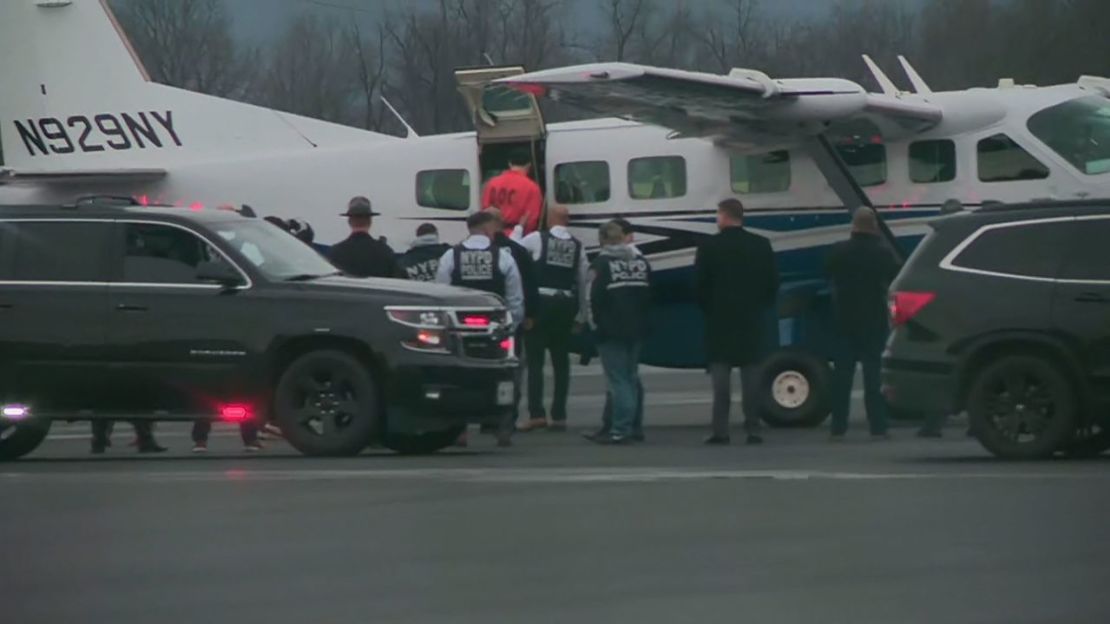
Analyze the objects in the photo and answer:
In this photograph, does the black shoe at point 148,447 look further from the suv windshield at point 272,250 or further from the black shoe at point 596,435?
the black shoe at point 596,435

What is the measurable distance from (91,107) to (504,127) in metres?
5.55

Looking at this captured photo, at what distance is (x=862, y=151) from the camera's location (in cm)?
1992

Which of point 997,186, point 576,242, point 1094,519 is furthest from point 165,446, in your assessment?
point 1094,519

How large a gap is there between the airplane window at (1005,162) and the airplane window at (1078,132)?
0.66 feet

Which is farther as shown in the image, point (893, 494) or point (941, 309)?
point (941, 309)

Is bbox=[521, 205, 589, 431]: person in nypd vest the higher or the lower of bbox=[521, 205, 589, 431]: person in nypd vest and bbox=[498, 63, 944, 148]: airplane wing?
the lower

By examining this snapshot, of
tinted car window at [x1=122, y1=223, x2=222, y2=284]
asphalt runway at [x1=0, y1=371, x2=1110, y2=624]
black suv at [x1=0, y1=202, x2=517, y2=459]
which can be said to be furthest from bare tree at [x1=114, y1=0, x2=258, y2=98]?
asphalt runway at [x1=0, y1=371, x2=1110, y2=624]

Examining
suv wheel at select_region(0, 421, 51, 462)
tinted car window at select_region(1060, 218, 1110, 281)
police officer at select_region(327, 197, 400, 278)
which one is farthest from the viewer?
police officer at select_region(327, 197, 400, 278)

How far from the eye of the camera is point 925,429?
1742cm

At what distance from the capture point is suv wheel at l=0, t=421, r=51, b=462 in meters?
15.8

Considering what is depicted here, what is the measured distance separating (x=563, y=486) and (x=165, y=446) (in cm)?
602

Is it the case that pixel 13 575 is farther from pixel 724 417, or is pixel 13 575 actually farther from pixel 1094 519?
pixel 724 417

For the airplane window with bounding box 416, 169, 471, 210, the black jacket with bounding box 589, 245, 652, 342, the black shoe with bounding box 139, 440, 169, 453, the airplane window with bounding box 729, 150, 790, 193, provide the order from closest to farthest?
the black jacket with bounding box 589, 245, 652, 342, the black shoe with bounding box 139, 440, 169, 453, the airplane window with bounding box 729, 150, 790, 193, the airplane window with bounding box 416, 169, 471, 210

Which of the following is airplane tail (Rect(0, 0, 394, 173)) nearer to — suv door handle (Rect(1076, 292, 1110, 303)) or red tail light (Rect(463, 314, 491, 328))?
red tail light (Rect(463, 314, 491, 328))
